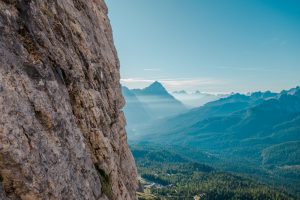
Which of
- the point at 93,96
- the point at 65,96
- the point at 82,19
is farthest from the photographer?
the point at 82,19

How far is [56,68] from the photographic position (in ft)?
107

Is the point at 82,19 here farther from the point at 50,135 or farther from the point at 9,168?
the point at 9,168

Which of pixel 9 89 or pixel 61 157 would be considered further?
pixel 61 157

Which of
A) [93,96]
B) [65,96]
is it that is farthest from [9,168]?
[93,96]

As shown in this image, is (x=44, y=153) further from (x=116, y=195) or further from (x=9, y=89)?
(x=116, y=195)

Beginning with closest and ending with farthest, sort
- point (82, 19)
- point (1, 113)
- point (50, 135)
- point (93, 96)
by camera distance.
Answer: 1. point (1, 113)
2. point (50, 135)
3. point (93, 96)
4. point (82, 19)

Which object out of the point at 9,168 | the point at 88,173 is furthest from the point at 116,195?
the point at 9,168

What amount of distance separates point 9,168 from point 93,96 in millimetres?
18534

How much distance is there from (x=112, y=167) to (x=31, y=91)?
62.6ft

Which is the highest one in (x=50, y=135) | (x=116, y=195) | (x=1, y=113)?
(x=1, y=113)

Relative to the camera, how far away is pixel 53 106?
29.1 meters

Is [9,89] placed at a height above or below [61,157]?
above

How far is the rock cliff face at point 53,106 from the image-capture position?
2353cm

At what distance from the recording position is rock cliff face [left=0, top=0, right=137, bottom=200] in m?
23.5
